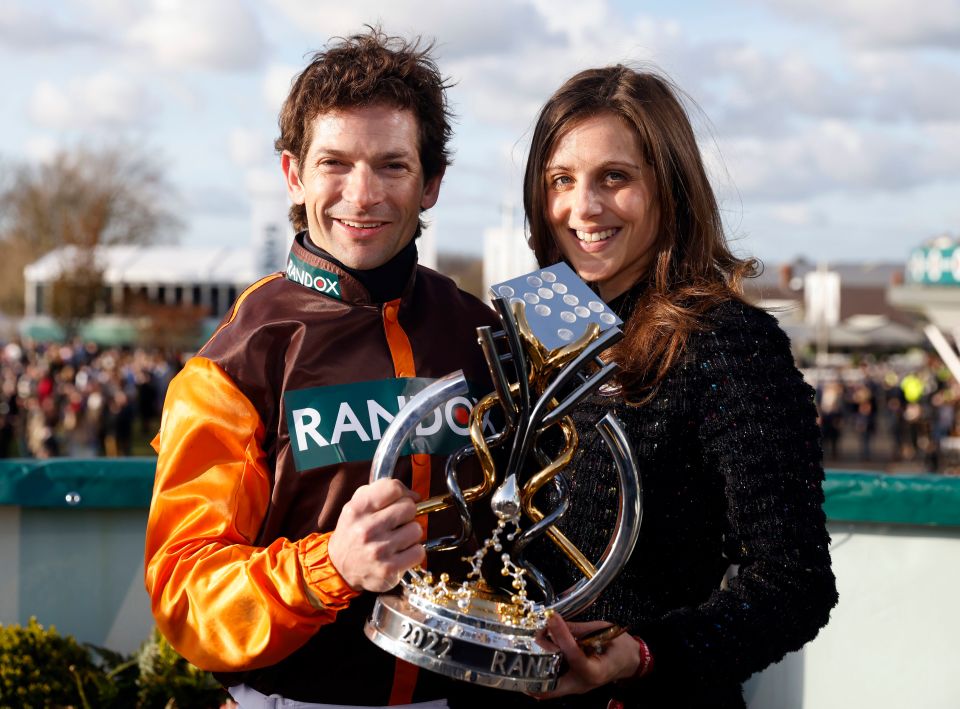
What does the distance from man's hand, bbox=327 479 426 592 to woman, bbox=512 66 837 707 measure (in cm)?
27

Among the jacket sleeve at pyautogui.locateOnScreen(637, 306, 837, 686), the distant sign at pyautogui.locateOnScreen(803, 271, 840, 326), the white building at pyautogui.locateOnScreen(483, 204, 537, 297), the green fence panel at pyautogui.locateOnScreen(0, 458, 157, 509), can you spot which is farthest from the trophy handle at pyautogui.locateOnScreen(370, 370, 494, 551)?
the distant sign at pyautogui.locateOnScreen(803, 271, 840, 326)

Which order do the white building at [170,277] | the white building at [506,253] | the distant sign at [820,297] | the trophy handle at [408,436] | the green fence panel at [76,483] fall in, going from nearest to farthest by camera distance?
the trophy handle at [408,436] → the green fence panel at [76,483] → the white building at [506,253] → the distant sign at [820,297] → the white building at [170,277]

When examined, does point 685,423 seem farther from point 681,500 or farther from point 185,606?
point 185,606

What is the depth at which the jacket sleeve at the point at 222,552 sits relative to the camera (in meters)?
1.90

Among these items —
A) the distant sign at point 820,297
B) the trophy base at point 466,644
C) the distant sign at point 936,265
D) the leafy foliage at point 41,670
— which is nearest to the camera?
the trophy base at point 466,644

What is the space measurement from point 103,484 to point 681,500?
279cm

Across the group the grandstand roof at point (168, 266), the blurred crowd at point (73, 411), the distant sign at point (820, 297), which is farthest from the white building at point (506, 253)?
the grandstand roof at point (168, 266)

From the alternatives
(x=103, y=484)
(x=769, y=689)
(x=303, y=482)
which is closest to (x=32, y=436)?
(x=103, y=484)

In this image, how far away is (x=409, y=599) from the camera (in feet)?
5.77

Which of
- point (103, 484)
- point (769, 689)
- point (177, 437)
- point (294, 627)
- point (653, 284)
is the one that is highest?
point (653, 284)

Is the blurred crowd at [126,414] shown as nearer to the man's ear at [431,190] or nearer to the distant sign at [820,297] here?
the distant sign at [820,297]

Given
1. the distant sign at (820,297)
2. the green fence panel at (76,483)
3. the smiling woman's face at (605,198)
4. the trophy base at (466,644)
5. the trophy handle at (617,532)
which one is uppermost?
the smiling woman's face at (605,198)

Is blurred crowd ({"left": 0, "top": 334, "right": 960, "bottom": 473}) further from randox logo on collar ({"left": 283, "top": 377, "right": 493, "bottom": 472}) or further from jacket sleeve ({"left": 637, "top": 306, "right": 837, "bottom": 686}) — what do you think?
jacket sleeve ({"left": 637, "top": 306, "right": 837, "bottom": 686})

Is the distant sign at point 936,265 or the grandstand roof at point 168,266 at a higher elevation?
the distant sign at point 936,265
